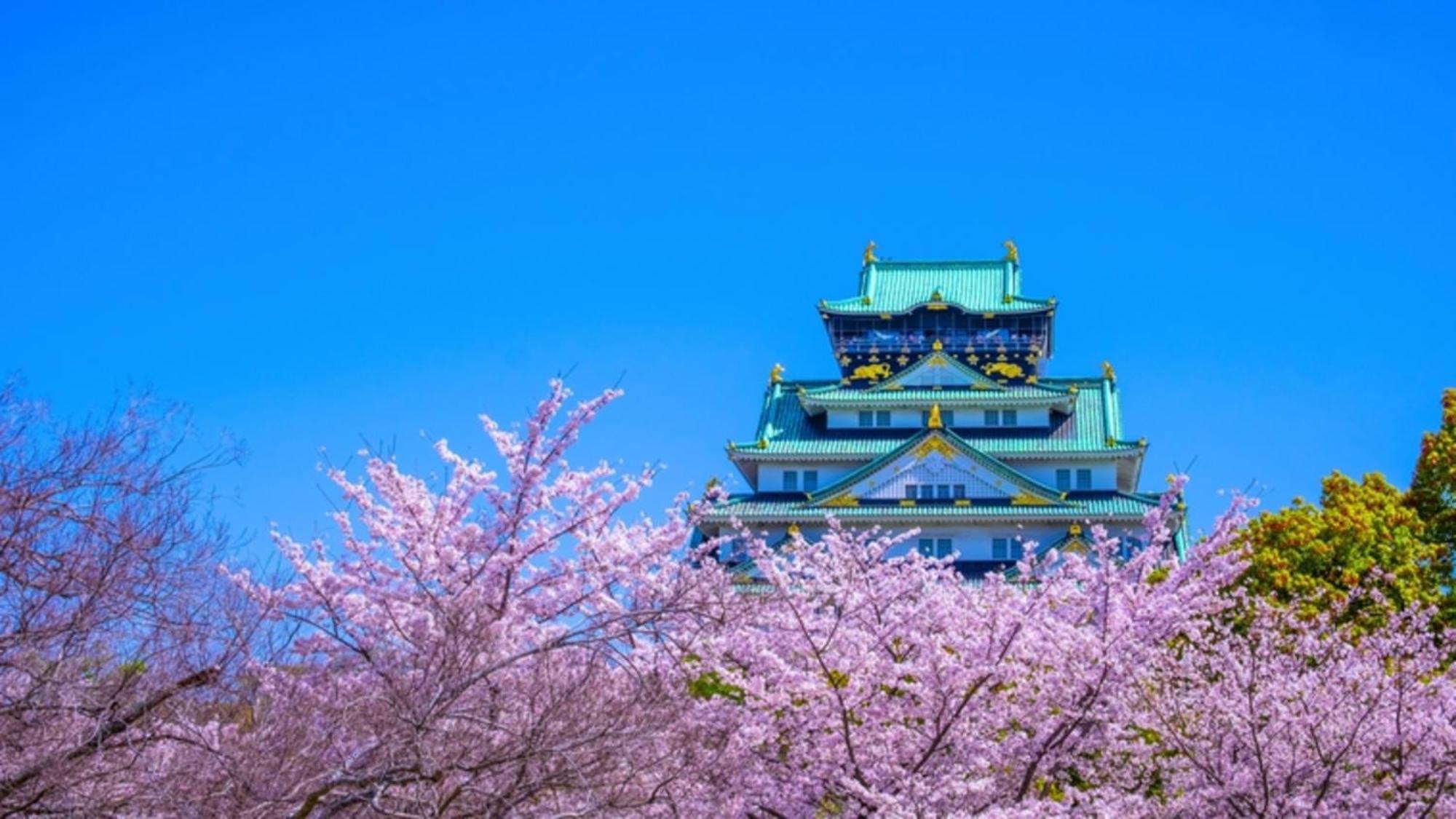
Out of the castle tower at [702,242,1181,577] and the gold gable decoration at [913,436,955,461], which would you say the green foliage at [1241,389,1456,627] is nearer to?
the castle tower at [702,242,1181,577]

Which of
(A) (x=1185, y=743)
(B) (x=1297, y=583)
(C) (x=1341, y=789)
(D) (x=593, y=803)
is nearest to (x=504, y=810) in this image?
(D) (x=593, y=803)

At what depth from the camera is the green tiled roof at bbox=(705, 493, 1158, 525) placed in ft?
160

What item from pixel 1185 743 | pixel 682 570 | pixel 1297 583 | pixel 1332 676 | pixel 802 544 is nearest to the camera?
pixel 682 570

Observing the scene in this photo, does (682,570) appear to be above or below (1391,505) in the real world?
below

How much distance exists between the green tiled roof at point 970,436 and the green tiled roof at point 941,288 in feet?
10.8

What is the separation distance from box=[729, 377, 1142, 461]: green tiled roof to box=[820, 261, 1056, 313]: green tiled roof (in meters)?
3.29

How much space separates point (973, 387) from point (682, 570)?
39.3 meters

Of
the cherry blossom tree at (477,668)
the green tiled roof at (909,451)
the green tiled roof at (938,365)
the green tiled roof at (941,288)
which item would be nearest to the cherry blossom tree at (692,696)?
the cherry blossom tree at (477,668)

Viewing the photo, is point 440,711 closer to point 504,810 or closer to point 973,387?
point 504,810

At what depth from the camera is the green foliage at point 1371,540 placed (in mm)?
32062

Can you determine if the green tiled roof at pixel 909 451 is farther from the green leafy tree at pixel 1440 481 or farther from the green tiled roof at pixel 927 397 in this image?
the green leafy tree at pixel 1440 481

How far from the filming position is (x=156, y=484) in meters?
13.6

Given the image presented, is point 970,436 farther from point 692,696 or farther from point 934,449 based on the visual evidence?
point 692,696

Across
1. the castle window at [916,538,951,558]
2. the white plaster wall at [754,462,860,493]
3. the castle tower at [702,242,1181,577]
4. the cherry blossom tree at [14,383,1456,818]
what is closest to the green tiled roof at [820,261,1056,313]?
the castle tower at [702,242,1181,577]
